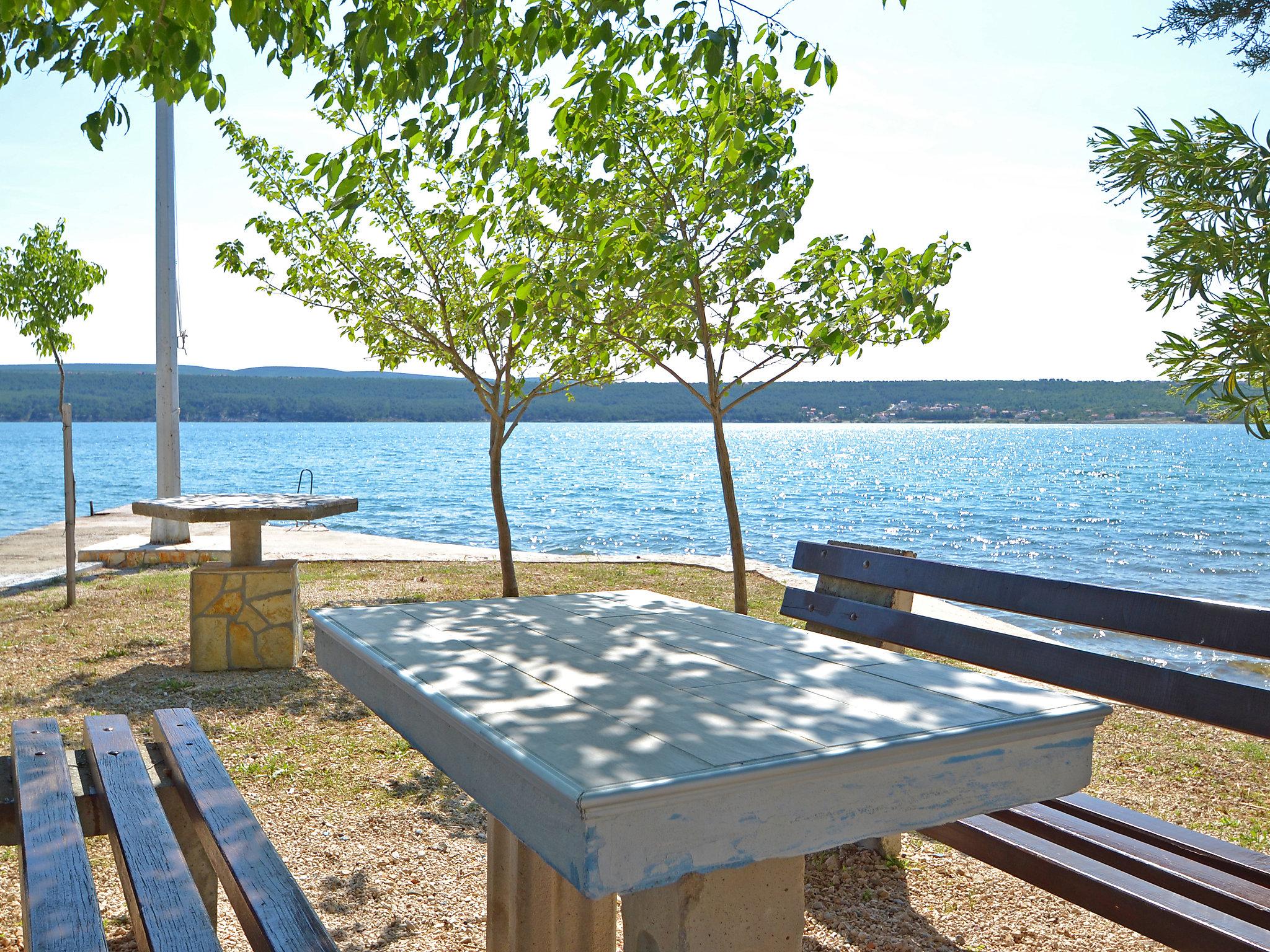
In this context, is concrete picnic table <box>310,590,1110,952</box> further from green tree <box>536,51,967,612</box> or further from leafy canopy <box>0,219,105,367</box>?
leafy canopy <box>0,219,105,367</box>

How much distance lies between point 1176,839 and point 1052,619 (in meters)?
0.55

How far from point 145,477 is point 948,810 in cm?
7184

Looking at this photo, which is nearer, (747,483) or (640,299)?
(640,299)

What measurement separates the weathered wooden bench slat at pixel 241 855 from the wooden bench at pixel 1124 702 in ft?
4.09

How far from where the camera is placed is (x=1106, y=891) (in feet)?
6.47

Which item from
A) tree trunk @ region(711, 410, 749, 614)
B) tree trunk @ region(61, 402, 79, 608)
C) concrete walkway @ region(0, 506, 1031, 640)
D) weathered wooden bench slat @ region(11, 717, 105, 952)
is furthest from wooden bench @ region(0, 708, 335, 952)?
concrete walkway @ region(0, 506, 1031, 640)

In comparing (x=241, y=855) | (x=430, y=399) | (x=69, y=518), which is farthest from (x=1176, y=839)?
(x=430, y=399)

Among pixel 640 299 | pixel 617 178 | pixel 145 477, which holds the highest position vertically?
pixel 617 178

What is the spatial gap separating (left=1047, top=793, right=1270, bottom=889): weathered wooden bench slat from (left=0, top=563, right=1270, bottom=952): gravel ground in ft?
1.91

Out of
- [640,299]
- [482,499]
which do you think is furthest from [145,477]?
[640,299]

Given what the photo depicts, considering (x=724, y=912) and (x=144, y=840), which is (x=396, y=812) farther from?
(x=724, y=912)

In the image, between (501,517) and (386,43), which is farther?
(501,517)

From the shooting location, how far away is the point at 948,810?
60.6 inches

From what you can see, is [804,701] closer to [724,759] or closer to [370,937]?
[724,759]
